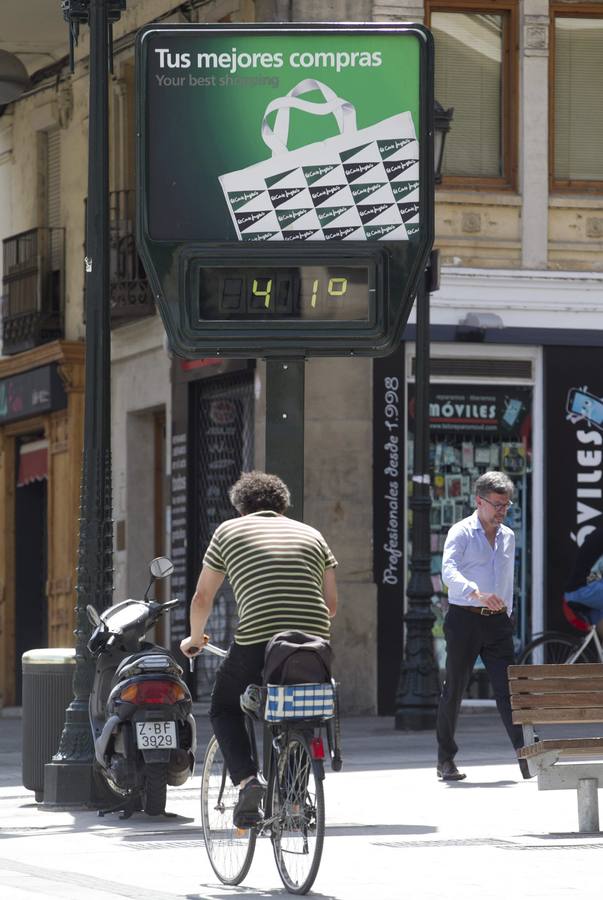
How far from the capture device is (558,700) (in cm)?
1073

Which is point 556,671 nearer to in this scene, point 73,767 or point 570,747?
point 570,747

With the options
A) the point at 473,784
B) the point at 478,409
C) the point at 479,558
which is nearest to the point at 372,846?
the point at 473,784

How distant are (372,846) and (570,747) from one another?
1.08 meters

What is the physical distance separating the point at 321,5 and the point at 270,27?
378 inches

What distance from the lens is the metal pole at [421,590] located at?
18.3 metres

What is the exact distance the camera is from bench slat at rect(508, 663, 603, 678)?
10695 mm

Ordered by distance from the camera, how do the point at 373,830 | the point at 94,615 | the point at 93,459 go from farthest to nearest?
the point at 93,459
the point at 94,615
the point at 373,830

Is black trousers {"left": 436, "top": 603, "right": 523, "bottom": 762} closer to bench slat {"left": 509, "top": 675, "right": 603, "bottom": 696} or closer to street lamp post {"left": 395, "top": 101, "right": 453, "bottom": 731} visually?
bench slat {"left": 509, "top": 675, "right": 603, "bottom": 696}

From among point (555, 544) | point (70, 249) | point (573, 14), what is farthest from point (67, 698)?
point (70, 249)

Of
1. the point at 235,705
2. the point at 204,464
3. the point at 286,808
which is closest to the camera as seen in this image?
the point at 286,808

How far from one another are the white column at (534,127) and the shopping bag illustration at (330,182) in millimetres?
9921

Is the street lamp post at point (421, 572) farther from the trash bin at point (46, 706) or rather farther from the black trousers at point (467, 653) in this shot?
the trash bin at point (46, 706)

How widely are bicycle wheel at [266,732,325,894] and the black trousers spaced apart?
470 cm

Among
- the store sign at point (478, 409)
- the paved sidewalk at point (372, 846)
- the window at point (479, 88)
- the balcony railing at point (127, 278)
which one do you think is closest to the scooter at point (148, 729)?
the paved sidewalk at point (372, 846)
